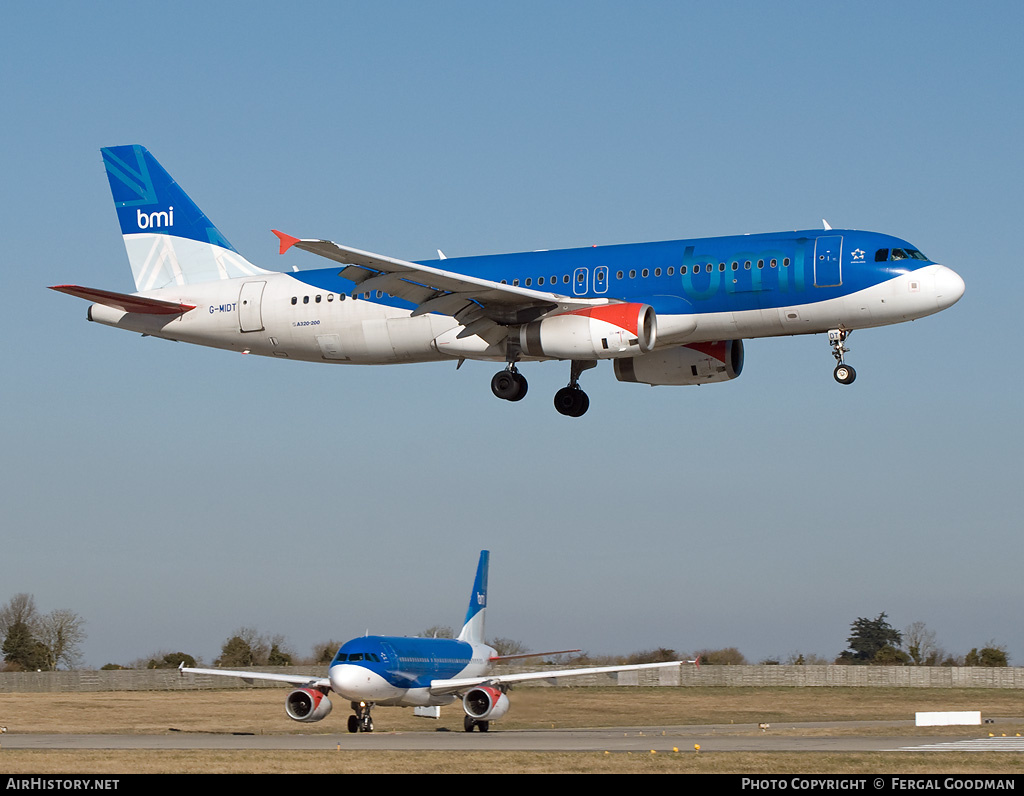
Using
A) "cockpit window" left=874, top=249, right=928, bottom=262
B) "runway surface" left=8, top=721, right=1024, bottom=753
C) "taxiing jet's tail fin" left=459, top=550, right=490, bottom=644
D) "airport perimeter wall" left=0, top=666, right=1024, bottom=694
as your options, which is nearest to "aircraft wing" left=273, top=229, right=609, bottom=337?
"cockpit window" left=874, top=249, right=928, bottom=262

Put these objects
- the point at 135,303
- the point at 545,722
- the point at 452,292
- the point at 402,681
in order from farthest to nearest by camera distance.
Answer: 1. the point at 545,722
2. the point at 402,681
3. the point at 135,303
4. the point at 452,292

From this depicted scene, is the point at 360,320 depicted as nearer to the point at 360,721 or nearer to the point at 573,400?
the point at 573,400

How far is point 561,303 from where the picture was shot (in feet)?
118

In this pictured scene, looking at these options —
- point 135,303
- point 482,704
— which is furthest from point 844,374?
point 135,303

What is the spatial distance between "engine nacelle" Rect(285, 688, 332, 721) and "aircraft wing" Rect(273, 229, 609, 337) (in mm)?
16223

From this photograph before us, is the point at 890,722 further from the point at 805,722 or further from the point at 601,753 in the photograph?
the point at 601,753

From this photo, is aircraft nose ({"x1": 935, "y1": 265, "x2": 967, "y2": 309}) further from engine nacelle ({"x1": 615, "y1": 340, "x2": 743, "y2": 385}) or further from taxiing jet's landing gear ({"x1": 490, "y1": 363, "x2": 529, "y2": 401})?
taxiing jet's landing gear ({"x1": 490, "y1": 363, "x2": 529, "y2": 401})

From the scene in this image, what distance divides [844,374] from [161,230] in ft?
79.1

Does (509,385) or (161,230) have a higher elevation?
(161,230)

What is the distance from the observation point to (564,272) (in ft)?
122

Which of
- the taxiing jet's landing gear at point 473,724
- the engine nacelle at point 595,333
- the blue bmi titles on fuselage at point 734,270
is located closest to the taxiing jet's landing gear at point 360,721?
the taxiing jet's landing gear at point 473,724

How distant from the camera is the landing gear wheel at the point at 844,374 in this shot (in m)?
34.5

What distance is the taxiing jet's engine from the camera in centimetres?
4684

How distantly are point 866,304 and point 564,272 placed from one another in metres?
8.34
